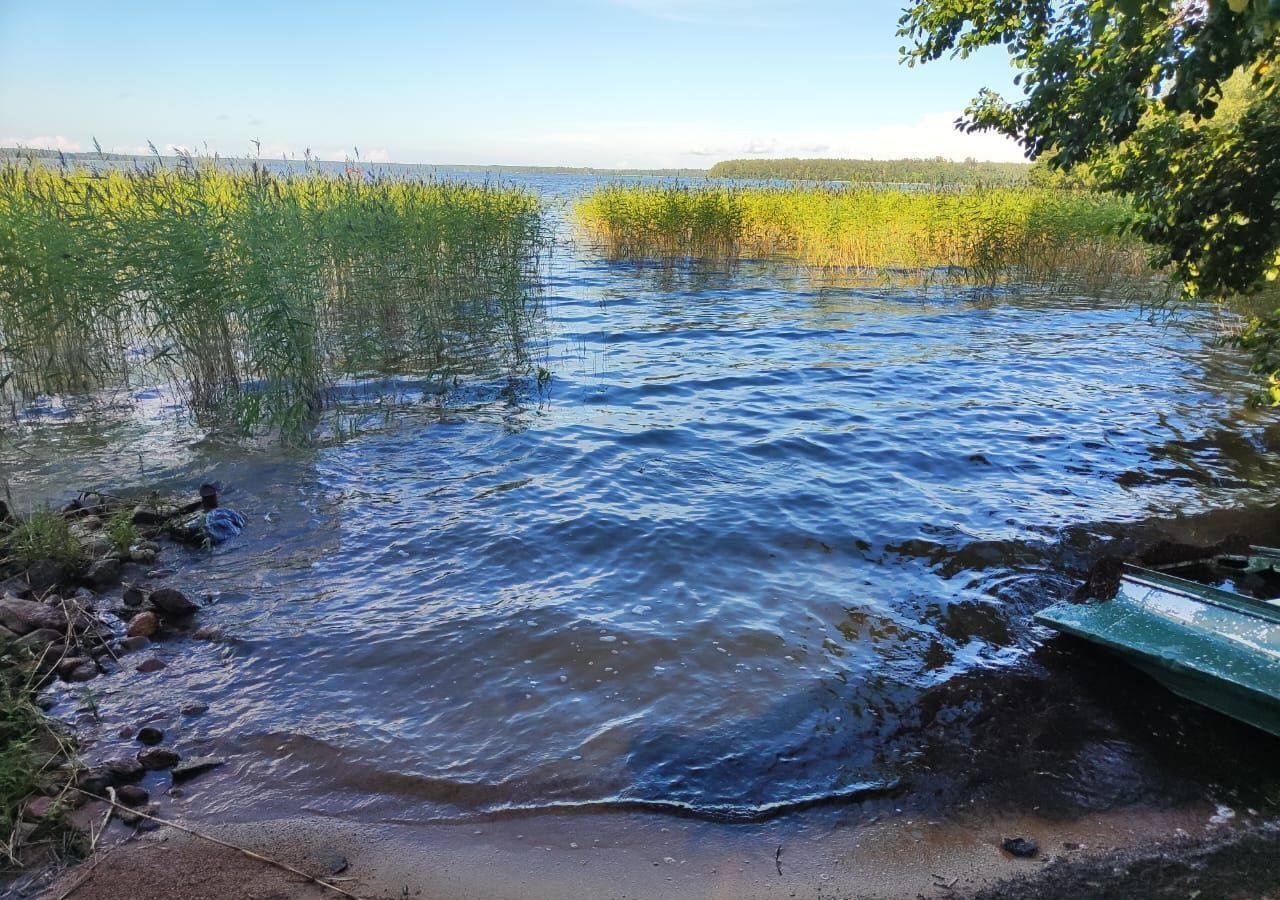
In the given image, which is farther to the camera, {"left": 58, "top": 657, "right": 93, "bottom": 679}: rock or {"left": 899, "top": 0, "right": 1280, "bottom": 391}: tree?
{"left": 899, "top": 0, "right": 1280, "bottom": 391}: tree

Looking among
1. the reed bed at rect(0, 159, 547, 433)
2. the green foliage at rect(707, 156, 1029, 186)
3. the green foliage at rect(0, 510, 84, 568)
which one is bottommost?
the green foliage at rect(0, 510, 84, 568)

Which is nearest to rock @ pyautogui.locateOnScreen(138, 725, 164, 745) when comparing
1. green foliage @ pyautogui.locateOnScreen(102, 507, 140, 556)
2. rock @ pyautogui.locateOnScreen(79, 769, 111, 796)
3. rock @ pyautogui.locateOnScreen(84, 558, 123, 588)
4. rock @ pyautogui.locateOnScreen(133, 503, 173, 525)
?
rock @ pyautogui.locateOnScreen(79, 769, 111, 796)

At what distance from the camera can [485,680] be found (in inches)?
190

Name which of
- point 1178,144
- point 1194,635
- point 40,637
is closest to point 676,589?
point 1194,635

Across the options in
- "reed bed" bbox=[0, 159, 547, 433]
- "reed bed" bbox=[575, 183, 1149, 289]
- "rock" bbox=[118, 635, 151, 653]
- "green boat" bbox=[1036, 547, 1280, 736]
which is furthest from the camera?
"reed bed" bbox=[575, 183, 1149, 289]

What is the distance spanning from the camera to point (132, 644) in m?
4.94

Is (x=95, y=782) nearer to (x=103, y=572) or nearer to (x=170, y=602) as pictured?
(x=170, y=602)

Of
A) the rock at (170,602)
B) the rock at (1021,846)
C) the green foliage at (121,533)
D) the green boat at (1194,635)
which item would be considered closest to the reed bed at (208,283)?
the green foliage at (121,533)

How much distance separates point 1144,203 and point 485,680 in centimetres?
737

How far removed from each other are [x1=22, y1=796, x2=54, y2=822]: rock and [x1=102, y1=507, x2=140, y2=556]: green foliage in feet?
9.89

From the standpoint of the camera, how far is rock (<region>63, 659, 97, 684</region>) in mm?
4543

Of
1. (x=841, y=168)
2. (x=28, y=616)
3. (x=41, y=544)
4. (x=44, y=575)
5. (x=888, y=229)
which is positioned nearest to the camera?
(x=28, y=616)

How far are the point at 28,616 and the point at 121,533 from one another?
1.35 meters

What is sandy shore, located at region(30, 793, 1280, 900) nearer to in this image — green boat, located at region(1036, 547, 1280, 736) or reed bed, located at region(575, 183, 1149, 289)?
green boat, located at region(1036, 547, 1280, 736)
